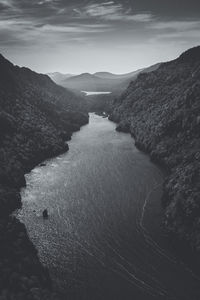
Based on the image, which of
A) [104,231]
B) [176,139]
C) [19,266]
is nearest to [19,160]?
[104,231]

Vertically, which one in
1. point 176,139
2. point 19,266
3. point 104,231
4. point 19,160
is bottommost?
point 19,266

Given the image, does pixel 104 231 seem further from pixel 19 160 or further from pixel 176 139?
pixel 176 139

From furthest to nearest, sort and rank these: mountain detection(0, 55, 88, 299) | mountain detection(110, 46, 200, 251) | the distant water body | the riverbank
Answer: mountain detection(110, 46, 200, 251) → the distant water body → mountain detection(0, 55, 88, 299) → the riverbank

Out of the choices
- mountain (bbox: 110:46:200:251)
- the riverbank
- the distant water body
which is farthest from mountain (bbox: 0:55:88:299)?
mountain (bbox: 110:46:200:251)

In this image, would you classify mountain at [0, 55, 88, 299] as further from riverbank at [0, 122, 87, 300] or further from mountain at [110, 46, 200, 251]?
mountain at [110, 46, 200, 251]

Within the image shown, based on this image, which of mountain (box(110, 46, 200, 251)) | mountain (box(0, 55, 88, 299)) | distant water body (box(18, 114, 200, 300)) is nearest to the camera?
mountain (box(0, 55, 88, 299))

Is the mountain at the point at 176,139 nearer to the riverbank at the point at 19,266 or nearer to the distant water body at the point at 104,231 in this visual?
the distant water body at the point at 104,231
